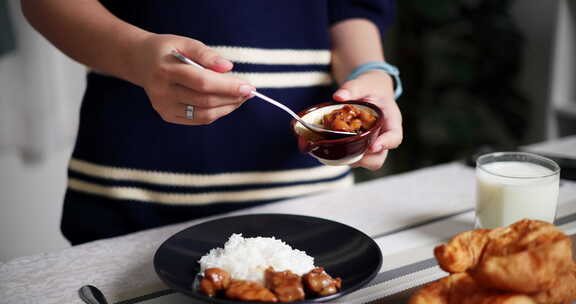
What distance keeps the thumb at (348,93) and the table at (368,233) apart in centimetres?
22

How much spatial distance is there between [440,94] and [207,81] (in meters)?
2.19

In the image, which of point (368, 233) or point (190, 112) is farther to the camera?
point (368, 233)

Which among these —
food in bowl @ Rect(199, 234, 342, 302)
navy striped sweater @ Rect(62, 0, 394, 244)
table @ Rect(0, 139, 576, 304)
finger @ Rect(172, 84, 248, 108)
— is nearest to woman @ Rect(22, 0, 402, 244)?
navy striped sweater @ Rect(62, 0, 394, 244)

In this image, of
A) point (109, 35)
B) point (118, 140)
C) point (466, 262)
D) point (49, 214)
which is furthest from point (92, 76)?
point (49, 214)

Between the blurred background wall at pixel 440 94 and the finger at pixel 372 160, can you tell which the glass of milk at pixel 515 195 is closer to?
the finger at pixel 372 160

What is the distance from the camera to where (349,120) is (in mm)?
813

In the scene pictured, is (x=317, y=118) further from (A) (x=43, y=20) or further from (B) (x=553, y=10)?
(B) (x=553, y=10)

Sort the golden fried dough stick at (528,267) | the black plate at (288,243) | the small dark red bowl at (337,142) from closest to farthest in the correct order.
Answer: the golden fried dough stick at (528,267) < the black plate at (288,243) < the small dark red bowl at (337,142)

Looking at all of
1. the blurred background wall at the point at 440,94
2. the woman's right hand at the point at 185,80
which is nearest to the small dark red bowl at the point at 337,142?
the woman's right hand at the point at 185,80

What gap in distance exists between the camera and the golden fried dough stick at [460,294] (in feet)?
1.87

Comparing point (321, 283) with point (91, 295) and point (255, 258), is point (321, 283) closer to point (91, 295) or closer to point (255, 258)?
point (255, 258)

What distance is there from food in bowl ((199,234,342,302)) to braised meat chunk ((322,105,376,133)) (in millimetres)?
189

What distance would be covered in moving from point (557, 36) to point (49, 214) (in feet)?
7.95

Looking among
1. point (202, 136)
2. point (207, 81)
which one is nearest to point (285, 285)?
point (207, 81)
